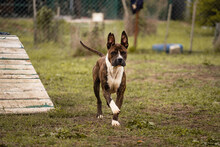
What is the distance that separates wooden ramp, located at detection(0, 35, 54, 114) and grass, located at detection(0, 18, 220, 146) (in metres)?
0.24

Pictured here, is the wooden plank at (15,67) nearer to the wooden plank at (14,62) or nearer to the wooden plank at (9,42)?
the wooden plank at (14,62)

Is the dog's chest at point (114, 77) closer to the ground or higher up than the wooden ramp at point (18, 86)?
higher up

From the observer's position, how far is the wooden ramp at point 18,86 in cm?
565

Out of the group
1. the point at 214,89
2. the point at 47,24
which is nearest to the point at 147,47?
the point at 47,24

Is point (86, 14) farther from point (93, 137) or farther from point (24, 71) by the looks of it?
point (93, 137)

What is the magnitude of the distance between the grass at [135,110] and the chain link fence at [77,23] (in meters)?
1.54

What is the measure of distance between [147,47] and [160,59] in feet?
10.4

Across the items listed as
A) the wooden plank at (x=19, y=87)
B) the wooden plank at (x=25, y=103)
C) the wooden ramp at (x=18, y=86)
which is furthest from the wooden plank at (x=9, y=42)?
the wooden plank at (x=25, y=103)

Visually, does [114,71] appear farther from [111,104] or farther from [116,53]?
[111,104]

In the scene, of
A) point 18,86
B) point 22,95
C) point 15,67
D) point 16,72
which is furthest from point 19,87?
point 15,67

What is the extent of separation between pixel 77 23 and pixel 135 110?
9.72 m

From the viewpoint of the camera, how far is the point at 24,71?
6.30m

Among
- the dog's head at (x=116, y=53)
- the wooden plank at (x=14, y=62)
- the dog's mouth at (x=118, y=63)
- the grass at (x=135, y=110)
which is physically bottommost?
the grass at (x=135, y=110)

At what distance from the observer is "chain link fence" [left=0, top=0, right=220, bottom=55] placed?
43.0 ft
